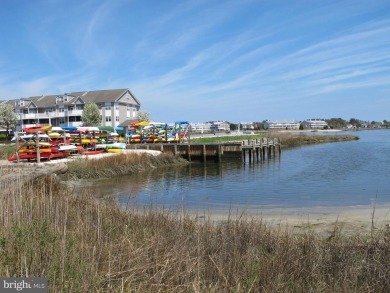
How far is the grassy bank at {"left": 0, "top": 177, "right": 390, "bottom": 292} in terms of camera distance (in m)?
4.27

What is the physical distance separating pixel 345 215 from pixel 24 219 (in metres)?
10.5

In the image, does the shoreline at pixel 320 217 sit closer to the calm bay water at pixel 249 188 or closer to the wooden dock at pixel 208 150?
the calm bay water at pixel 249 188

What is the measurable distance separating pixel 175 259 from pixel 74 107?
264ft

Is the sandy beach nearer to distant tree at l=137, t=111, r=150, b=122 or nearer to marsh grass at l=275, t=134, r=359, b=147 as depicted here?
marsh grass at l=275, t=134, r=359, b=147

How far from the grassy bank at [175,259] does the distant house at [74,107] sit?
73236 millimetres

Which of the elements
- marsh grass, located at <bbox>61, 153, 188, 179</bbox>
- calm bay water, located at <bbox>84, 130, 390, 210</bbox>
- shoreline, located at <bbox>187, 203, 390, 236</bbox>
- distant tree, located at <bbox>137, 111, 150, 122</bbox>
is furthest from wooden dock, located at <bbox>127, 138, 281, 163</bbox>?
distant tree, located at <bbox>137, 111, 150, 122</bbox>

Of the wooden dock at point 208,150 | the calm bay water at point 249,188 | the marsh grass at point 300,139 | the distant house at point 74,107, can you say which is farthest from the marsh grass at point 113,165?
the distant house at point 74,107

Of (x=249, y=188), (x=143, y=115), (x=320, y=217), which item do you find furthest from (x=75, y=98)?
(x=320, y=217)

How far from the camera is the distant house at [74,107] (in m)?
78.8

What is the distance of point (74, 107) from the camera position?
264 ft

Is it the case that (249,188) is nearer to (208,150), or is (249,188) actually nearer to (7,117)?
(208,150)

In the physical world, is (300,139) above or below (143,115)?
below

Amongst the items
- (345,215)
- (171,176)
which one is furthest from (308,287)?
(171,176)

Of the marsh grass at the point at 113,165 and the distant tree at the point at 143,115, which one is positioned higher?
the distant tree at the point at 143,115
